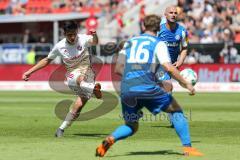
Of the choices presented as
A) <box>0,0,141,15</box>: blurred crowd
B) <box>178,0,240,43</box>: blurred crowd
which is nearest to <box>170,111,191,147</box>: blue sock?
<box>178,0,240,43</box>: blurred crowd

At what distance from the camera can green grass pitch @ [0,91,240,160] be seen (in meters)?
11.4

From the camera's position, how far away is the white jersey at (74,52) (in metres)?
14.2

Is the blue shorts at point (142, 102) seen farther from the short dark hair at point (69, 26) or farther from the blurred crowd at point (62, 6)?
the blurred crowd at point (62, 6)

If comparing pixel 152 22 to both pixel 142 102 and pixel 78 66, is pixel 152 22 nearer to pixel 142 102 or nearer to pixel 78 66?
pixel 142 102

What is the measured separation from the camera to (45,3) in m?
48.1

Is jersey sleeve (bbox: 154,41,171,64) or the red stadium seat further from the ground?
jersey sleeve (bbox: 154,41,171,64)

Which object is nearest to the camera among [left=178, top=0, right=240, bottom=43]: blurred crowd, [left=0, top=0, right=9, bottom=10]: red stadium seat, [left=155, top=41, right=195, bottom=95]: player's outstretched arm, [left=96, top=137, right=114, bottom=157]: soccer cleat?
[left=155, top=41, right=195, bottom=95]: player's outstretched arm

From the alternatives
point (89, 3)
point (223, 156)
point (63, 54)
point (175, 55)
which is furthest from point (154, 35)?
point (89, 3)

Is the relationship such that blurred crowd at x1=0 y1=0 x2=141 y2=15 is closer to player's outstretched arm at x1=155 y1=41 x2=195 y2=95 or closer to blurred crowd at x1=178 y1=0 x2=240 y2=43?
blurred crowd at x1=178 y1=0 x2=240 y2=43

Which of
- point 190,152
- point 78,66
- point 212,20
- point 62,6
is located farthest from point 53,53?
point 62,6

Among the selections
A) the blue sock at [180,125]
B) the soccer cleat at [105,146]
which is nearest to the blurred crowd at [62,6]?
the blue sock at [180,125]

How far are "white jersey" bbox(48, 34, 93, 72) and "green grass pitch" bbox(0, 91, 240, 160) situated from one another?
1.44 meters

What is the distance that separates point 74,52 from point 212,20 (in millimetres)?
23950

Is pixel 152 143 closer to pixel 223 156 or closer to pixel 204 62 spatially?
pixel 223 156
